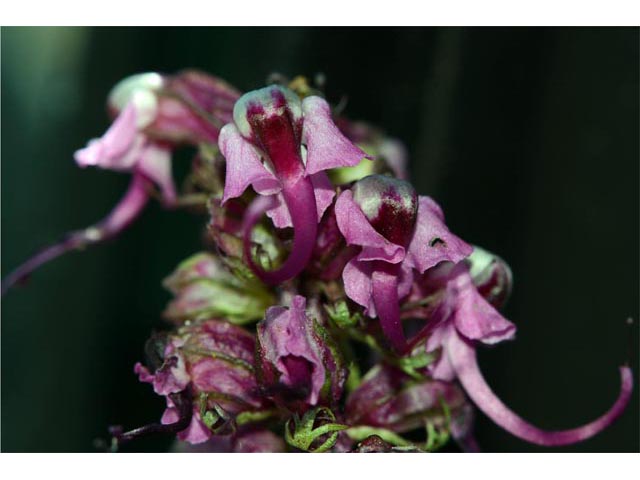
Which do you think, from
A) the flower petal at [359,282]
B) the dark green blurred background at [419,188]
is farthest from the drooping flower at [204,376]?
the dark green blurred background at [419,188]

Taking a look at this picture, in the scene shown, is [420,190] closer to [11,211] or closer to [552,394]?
[552,394]

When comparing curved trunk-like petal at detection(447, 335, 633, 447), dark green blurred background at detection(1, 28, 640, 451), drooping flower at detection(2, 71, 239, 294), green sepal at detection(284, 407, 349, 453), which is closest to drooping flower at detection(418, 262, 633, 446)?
curved trunk-like petal at detection(447, 335, 633, 447)

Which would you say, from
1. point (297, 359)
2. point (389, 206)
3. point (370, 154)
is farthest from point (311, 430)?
point (370, 154)

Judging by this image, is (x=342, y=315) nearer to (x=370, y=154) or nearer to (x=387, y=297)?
(x=387, y=297)

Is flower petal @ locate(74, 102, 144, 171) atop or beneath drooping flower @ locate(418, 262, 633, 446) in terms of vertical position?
atop

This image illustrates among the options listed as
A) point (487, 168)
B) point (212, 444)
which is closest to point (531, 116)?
point (487, 168)

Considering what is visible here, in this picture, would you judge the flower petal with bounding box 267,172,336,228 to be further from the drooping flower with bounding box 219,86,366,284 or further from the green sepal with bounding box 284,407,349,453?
the green sepal with bounding box 284,407,349,453

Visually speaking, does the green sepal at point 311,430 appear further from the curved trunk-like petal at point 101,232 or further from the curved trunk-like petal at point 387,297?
the curved trunk-like petal at point 101,232

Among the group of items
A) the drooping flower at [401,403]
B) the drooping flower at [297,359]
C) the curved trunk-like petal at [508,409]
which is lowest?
the drooping flower at [401,403]
